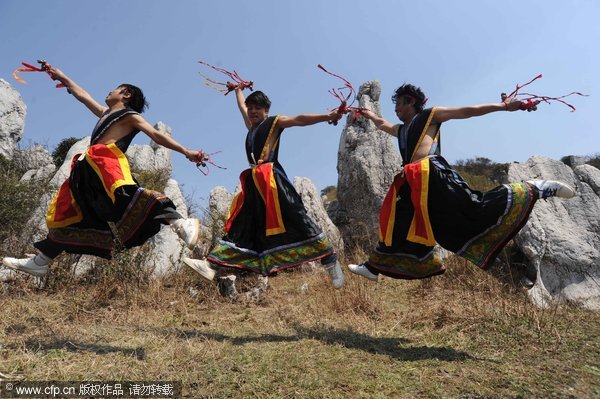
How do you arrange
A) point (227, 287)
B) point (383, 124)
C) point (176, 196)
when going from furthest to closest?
1. point (176, 196)
2. point (227, 287)
3. point (383, 124)

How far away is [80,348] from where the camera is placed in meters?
3.12

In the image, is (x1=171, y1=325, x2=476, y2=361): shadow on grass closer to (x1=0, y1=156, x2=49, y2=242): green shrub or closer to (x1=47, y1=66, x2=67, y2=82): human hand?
(x1=47, y1=66, x2=67, y2=82): human hand

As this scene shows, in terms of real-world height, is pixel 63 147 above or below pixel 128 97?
above

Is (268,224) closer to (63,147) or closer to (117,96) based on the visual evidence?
(117,96)

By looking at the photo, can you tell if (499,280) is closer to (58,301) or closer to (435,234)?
(435,234)

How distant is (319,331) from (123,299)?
244 centimetres

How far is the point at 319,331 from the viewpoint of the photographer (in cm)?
391

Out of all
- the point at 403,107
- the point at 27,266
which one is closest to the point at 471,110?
the point at 403,107

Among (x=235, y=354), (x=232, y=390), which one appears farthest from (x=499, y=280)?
(x=232, y=390)

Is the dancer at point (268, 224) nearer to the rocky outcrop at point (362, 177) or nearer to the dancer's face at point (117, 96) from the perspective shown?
the dancer's face at point (117, 96)

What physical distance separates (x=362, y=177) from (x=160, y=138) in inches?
234

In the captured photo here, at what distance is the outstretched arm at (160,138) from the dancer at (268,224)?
0.58 metres

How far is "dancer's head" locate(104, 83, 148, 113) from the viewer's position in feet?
12.2

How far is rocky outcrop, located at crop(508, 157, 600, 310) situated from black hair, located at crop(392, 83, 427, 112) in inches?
116
